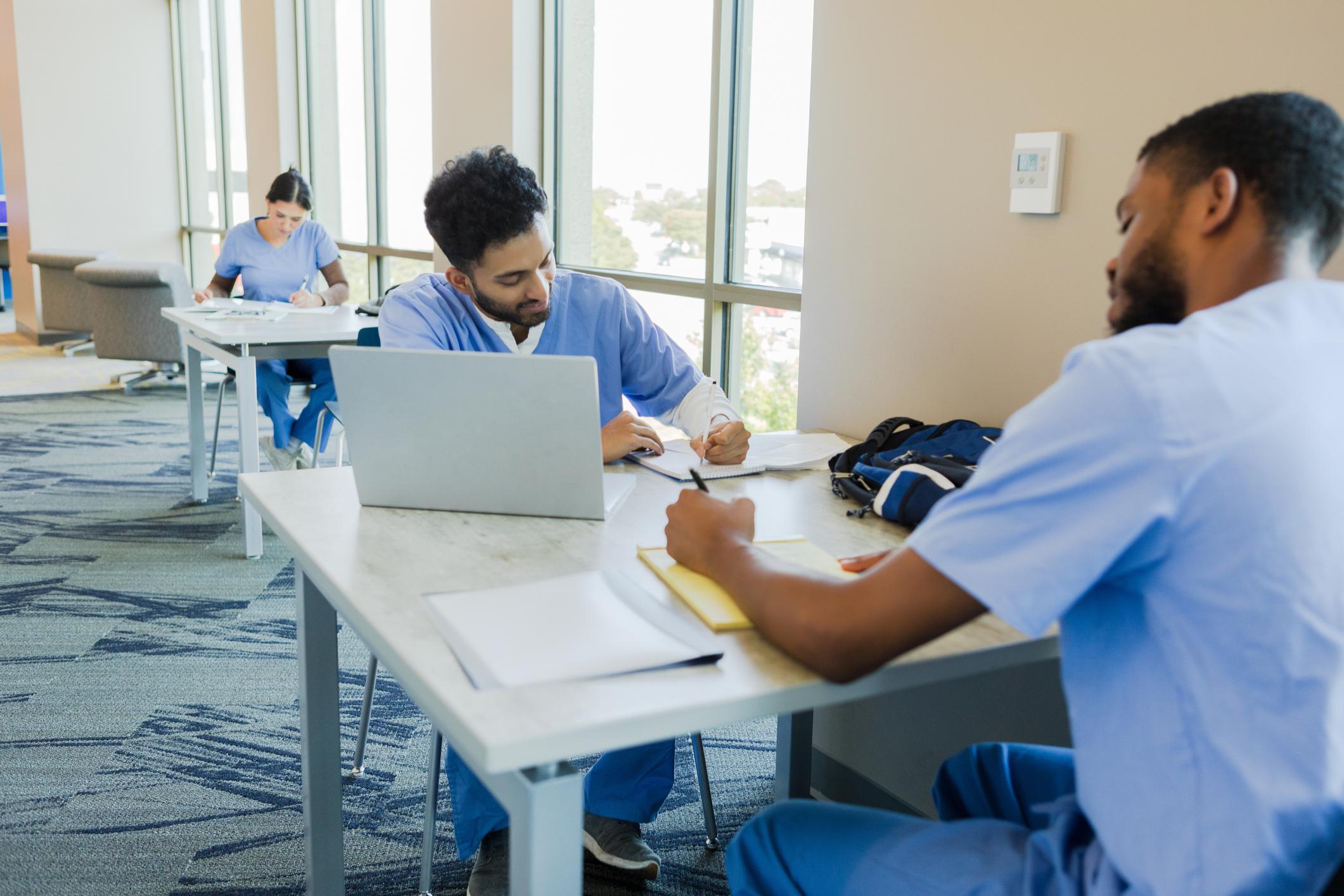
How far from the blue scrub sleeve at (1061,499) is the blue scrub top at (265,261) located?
14.6 feet

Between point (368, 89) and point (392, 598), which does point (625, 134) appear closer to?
point (368, 89)

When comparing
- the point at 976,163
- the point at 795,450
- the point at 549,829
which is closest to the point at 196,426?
the point at 795,450

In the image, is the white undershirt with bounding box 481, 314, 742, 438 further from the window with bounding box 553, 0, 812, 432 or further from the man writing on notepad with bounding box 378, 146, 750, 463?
the window with bounding box 553, 0, 812, 432

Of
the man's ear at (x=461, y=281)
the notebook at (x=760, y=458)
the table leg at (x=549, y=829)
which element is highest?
the man's ear at (x=461, y=281)

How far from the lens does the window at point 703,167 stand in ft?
10.1

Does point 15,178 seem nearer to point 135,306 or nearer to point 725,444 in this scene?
point 135,306

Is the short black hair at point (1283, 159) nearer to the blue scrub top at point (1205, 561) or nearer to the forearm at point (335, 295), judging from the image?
the blue scrub top at point (1205, 561)

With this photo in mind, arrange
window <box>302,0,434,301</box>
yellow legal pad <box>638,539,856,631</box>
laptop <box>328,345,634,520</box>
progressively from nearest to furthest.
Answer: yellow legal pad <box>638,539,856,631</box> < laptop <box>328,345,634,520</box> < window <box>302,0,434,301</box>

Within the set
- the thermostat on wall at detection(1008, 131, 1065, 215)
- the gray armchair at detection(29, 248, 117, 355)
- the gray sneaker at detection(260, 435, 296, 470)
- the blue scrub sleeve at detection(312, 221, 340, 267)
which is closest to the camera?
the thermostat on wall at detection(1008, 131, 1065, 215)

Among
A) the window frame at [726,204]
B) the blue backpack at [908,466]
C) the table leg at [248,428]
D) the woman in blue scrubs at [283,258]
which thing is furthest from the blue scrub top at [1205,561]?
the woman in blue scrubs at [283,258]

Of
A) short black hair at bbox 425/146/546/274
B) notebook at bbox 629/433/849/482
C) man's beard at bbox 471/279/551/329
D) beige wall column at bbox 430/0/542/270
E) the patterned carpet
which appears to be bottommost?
the patterned carpet

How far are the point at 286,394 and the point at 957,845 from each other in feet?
12.2

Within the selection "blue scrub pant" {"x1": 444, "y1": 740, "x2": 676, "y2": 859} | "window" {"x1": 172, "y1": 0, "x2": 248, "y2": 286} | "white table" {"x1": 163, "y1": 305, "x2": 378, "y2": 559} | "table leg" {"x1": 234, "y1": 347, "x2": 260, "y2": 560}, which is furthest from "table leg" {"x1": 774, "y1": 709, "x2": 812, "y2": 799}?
"window" {"x1": 172, "y1": 0, "x2": 248, "y2": 286}

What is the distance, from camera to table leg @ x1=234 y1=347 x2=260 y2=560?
11.1 feet
